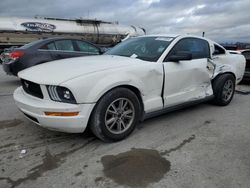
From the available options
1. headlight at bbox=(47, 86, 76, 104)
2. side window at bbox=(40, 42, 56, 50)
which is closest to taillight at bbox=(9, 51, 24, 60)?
side window at bbox=(40, 42, 56, 50)

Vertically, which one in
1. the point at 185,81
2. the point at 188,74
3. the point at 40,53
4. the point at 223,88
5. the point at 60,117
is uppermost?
the point at 40,53

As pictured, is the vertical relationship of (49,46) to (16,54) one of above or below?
above

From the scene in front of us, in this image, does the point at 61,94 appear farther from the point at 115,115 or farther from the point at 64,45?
the point at 64,45

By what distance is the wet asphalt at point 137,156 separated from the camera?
272 cm

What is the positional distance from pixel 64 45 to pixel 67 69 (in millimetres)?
4723

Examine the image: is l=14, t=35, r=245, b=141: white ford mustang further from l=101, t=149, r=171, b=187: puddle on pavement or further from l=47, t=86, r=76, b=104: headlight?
l=101, t=149, r=171, b=187: puddle on pavement

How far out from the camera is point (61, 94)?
10.5ft

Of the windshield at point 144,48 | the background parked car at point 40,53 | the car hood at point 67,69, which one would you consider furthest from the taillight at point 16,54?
the car hood at point 67,69

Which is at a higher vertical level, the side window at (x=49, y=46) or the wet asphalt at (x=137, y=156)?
the side window at (x=49, y=46)

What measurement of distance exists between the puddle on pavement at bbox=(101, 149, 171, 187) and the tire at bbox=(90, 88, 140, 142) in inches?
13.9

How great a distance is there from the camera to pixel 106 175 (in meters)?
2.80

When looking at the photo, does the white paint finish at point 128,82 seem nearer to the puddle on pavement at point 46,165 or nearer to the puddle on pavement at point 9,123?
the puddle on pavement at point 46,165

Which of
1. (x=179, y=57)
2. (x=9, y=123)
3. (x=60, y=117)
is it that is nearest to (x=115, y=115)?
(x=60, y=117)

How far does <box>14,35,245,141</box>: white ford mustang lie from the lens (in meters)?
3.20
